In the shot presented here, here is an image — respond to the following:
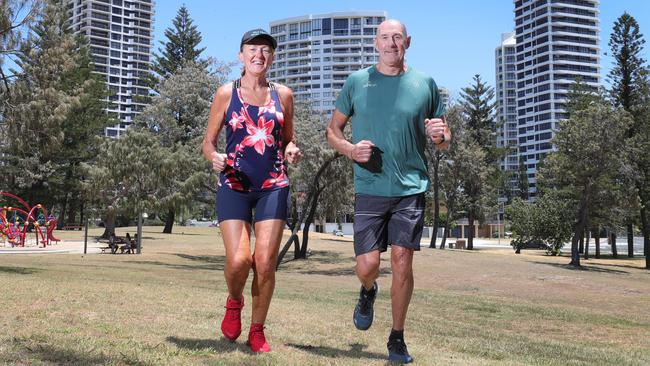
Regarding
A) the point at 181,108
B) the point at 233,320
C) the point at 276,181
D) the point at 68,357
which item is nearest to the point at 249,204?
the point at 276,181

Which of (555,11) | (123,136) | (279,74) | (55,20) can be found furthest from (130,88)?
(55,20)

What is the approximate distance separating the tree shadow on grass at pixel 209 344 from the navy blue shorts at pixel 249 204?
0.99 metres

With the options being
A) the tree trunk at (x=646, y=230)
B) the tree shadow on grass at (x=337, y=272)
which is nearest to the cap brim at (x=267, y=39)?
the tree shadow on grass at (x=337, y=272)

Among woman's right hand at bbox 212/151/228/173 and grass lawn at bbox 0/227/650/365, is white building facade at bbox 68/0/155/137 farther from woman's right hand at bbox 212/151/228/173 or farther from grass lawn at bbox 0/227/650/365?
woman's right hand at bbox 212/151/228/173

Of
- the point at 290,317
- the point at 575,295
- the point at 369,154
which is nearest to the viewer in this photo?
the point at 369,154

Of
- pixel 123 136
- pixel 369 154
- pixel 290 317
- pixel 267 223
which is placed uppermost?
pixel 123 136

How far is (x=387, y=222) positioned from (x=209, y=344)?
1.70 meters

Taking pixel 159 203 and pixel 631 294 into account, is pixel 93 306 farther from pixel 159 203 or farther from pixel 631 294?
pixel 159 203

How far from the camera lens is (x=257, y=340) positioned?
4660 millimetres

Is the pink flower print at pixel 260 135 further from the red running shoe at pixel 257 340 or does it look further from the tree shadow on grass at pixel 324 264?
the tree shadow on grass at pixel 324 264

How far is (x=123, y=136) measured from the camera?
39.6 m

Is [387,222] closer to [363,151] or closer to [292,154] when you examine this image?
[363,151]

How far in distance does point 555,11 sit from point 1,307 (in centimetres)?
16300

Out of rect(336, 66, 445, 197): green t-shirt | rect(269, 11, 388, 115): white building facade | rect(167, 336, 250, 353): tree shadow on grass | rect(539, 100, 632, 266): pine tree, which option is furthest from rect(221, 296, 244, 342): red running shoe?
rect(269, 11, 388, 115): white building facade
